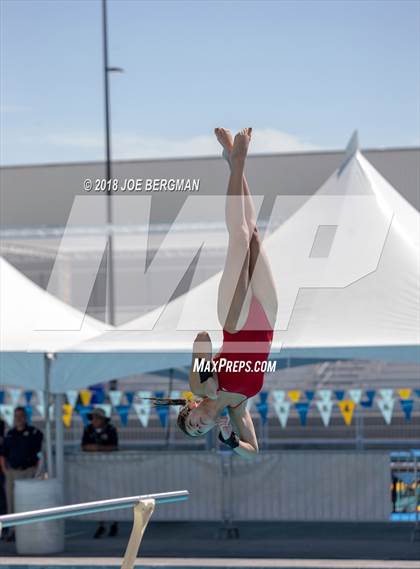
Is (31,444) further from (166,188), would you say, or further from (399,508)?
(166,188)

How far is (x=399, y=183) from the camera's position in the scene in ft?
92.7

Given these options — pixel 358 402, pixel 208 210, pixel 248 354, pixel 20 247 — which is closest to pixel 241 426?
pixel 248 354

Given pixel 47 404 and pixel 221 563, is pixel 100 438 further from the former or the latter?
pixel 221 563

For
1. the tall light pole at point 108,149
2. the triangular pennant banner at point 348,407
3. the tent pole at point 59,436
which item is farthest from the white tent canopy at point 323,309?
the tall light pole at point 108,149

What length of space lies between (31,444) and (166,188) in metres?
6.24

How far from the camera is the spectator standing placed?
12961 mm

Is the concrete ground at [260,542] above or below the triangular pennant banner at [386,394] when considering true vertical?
below

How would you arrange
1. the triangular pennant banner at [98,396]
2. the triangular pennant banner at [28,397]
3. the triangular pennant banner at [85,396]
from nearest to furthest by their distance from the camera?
the triangular pennant banner at [85,396] < the triangular pennant banner at [28,397] < the triangular pennant banner at [98,396]

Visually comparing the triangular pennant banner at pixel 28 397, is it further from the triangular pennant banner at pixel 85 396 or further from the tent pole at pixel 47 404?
the tent pole at pixel 47 404

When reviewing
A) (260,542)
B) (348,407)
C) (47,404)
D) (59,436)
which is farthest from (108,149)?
(260,542)

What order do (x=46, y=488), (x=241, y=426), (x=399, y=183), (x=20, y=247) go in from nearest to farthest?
(x=241, y=426)
(x=46, y=488)
(x=20, y=247)
(x=399, y=183)

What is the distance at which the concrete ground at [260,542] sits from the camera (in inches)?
467

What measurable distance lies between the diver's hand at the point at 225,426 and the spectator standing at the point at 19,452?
7.16m

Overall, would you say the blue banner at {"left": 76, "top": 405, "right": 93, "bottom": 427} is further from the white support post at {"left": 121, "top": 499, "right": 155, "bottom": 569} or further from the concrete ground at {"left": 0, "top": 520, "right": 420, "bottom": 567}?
the white support post at {"left": 121, "top": 499, "right": 155, "bottom": 569}
